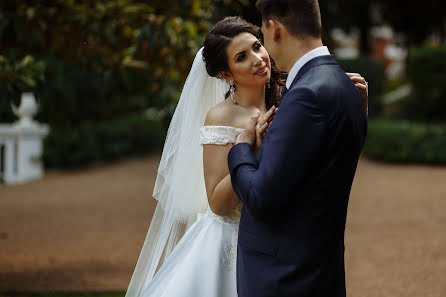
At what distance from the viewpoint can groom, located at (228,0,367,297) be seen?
200 cm

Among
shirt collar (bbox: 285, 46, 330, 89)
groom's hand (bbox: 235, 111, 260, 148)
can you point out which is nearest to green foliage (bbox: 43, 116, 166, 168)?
groom's hand (bbox: 235, 111, 260, 148)

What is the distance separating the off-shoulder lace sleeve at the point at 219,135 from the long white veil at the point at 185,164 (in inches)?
15.4

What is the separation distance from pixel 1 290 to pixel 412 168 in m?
9.19

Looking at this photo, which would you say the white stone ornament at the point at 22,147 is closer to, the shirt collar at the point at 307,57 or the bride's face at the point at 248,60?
the bride's face at the point at 248,60

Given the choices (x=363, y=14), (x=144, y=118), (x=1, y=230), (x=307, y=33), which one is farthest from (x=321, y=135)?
(x=363, y=14)

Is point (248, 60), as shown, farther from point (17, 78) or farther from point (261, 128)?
point (17, 78)

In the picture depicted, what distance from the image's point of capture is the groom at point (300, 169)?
2.00m

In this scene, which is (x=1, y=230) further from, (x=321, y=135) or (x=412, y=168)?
(x=412, y=168)

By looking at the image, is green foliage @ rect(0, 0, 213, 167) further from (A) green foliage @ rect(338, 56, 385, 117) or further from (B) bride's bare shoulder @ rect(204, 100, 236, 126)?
(A) green foliage @ rect(338, 56, 385, 117)

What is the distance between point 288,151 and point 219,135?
0.90 m

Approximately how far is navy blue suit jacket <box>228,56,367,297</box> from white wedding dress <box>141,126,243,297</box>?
71 cm

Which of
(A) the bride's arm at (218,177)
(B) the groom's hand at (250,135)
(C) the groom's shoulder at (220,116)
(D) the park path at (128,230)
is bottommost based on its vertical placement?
(D) the park path at (128,230)

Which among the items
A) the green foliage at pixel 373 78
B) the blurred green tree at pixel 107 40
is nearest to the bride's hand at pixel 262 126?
the blurred green tree at pixel 107 40

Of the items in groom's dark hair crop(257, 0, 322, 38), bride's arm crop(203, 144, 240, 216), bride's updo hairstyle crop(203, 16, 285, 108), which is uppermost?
groom's dark hair crop(257, 0, 322, 38)
